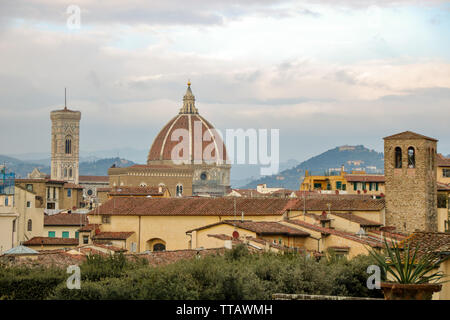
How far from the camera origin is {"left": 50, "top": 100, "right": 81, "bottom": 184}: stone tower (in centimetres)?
15850

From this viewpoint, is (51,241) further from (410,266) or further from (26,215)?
(410,266)

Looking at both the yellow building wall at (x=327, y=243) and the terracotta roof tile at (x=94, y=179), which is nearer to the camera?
the yellow building wall at (x=327, y=243)

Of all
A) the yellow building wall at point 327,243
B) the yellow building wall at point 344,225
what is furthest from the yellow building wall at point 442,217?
the yellow building wall at point 327,243

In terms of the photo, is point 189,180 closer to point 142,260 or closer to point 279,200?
point 279,200

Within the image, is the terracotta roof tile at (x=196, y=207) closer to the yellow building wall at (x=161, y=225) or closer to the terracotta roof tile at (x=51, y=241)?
the yellow building wall at (x=161, y=225)

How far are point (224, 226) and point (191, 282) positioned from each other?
56.0 feet

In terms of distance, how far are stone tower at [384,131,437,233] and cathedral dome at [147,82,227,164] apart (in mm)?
93747

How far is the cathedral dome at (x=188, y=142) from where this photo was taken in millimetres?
144500

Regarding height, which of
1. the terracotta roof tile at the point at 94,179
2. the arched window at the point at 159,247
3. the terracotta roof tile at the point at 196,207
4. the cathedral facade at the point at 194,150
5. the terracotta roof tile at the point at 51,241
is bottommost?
the arched window at the point at 159,247

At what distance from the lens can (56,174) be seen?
159 m

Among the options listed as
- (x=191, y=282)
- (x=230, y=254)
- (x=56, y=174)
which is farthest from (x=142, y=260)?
(x=56, y=174)

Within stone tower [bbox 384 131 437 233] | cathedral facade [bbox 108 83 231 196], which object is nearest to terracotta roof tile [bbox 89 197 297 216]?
stone tower [bbox 384 131 437 233]

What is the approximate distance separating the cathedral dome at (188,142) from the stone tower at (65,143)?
16.7 metres

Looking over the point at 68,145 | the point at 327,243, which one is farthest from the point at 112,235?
the point at 68,145
